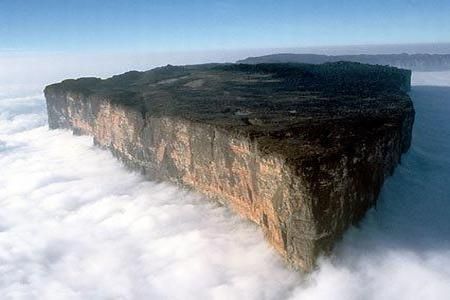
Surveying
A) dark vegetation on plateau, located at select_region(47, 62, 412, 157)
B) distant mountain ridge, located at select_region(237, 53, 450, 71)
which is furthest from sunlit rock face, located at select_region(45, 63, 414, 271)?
distant mountain ridge, located at select_region(237, 53, 450, 71)

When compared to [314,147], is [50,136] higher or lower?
lower

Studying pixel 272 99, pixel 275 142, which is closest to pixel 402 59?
pixel 272 99

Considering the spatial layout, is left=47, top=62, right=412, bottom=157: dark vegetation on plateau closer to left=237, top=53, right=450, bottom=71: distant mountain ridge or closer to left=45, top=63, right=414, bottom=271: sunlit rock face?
left=45, top=63, right=414, bottom=271: sunlit rock face

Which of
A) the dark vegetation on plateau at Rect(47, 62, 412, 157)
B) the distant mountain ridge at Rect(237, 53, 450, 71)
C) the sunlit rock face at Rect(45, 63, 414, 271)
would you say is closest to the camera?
the sunlit rock face at Rect(45, 63, 414, 271)

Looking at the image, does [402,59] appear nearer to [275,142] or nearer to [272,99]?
[272,99]

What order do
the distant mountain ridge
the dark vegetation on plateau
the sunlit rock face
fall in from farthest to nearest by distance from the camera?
the distant mountain ridge
the dark vegetation on plateau
the sunlit rock face

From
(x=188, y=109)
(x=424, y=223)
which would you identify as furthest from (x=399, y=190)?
(x=188, y=109)

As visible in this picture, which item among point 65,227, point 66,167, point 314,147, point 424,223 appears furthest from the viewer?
point 66,167

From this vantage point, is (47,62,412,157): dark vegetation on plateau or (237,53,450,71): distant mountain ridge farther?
(237,53,450,71): distant mountain ridge

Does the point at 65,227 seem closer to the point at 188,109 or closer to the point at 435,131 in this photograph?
the point at 188,109
